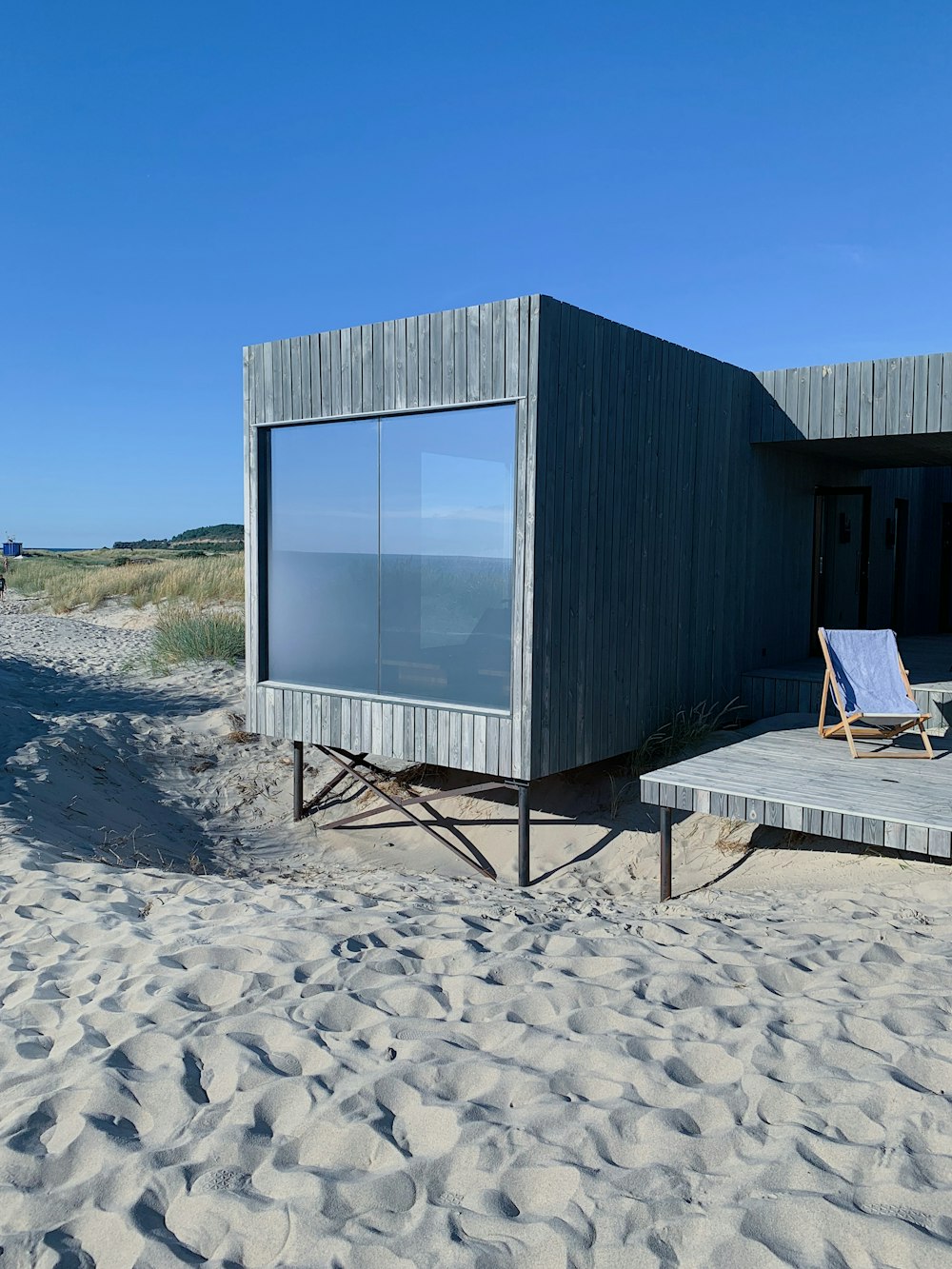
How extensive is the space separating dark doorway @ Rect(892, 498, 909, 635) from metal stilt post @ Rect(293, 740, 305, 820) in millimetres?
8533

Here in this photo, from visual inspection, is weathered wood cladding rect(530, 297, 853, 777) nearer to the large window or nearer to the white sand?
the large window

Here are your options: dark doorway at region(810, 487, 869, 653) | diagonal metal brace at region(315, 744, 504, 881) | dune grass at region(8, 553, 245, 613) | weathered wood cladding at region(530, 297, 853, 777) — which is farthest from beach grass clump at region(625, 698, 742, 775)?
dune grass at region(8, 553, 245, 613)

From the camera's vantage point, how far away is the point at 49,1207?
2334 millimetres

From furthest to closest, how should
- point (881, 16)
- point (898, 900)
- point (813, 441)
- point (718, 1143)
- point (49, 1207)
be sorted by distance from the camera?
1. point (881, 16)
2. point (813, 441)
3. point (898, 900)
4. point (718, 1143)
5. point (49, 1207)

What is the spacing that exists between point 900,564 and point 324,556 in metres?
8.83

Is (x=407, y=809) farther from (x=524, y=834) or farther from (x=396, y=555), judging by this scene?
(x=396, y=555)

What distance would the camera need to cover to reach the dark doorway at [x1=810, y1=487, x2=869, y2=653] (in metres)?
10.0

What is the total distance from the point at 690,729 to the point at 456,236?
7547mm

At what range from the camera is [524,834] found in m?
6.57

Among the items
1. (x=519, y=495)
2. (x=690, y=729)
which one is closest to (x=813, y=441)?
(x=690, y=729)

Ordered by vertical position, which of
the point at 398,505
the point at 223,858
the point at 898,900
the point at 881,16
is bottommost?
the point at 223,858

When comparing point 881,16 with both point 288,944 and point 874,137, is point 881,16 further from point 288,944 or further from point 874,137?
point 288,944

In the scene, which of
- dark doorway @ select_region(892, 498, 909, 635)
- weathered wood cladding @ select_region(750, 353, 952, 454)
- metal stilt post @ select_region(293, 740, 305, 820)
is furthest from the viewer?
dark doorway @ select_region(892, 498, 909, 635)

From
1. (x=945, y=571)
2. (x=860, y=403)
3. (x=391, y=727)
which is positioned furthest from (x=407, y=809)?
(x=945, y=571)
